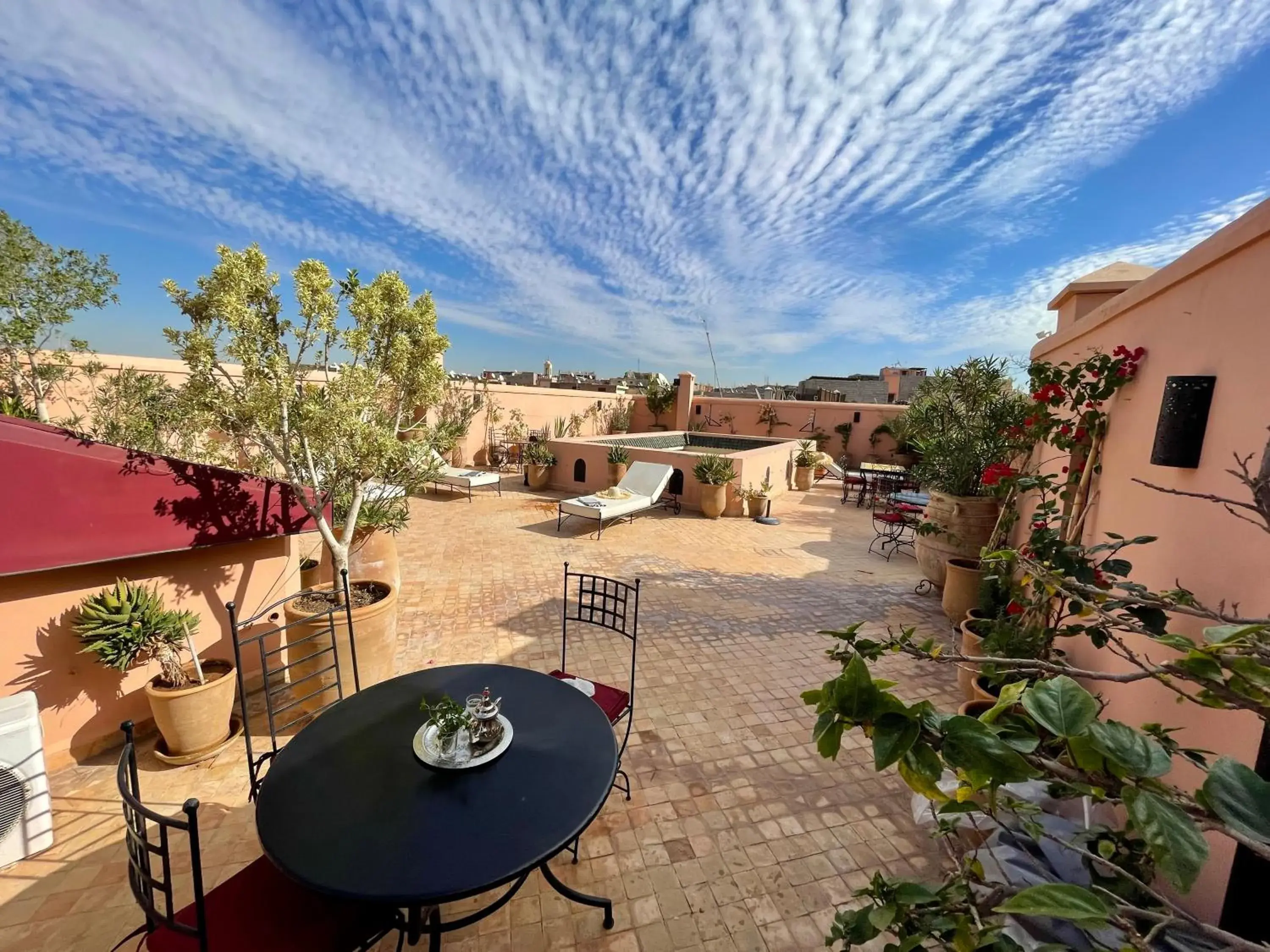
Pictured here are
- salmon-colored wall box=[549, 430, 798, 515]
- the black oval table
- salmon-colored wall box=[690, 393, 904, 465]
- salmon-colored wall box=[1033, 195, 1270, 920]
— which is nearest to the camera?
the black oval table

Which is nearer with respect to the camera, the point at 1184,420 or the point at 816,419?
the point at 1184,420

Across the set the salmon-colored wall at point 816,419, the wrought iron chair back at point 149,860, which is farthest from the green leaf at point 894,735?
the salmon-colored wall at point 816,419

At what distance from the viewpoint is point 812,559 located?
7098 millimetres

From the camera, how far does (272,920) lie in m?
1.56

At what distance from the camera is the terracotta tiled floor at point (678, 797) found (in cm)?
208

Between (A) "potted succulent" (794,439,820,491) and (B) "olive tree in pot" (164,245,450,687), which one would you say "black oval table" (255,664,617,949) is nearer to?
(B) "olive tree in pot" (164,245,450,687)

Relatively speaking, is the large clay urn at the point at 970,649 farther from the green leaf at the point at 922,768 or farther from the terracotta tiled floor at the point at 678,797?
the green leaf at the point at 922,768

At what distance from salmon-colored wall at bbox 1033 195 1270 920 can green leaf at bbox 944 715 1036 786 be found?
1.30 metres

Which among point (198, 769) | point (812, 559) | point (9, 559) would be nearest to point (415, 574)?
point (198, 769)

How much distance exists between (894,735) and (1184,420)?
8.05 ft

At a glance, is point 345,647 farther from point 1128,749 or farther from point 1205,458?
point 1205,458

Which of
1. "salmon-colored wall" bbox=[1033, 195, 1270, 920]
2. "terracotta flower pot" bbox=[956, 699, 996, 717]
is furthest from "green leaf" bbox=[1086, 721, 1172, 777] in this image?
"terracotta flower pot" bbox=[956, 699, 996, 717]

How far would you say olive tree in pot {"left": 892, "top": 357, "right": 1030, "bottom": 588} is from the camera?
15.4 ft

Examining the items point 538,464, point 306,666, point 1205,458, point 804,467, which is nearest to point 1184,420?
point 1205,458
